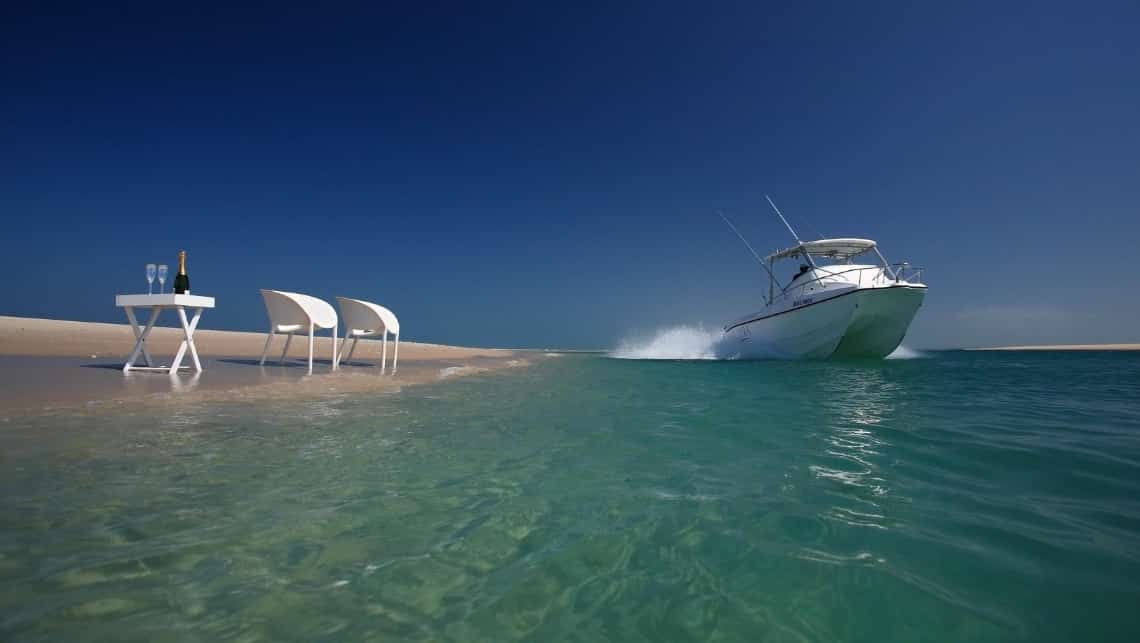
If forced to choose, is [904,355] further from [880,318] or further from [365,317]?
[365,317]

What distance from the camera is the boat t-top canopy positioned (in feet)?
58.0

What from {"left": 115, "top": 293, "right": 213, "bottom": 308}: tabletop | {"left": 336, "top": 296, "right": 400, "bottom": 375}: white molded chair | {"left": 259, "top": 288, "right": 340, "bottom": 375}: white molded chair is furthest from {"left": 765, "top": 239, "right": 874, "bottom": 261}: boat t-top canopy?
{"left": 115, "top": 293, "right": 213, "bottom": 308}: tabletop

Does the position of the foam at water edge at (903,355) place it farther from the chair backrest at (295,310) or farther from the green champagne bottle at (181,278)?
the green champagne bottle at (181,278)

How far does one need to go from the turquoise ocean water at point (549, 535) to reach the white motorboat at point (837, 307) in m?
13.4

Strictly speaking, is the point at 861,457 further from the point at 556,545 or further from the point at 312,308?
→ the point at 312,308

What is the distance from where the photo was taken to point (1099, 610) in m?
1.34

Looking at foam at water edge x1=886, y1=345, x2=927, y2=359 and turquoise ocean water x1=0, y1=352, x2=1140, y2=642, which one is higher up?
foam at water edge x1=886, y1=345, x2=927, y2=359

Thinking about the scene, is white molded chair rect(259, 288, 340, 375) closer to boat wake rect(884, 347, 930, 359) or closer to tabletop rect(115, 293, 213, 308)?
tabletop rect(115, 293, 213, 308)

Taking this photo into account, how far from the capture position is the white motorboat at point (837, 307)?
50.5 feet

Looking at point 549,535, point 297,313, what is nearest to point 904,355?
point 297,313

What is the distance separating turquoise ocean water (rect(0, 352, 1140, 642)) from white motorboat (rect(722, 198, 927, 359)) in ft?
43.8

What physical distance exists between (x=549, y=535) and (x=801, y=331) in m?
18.2

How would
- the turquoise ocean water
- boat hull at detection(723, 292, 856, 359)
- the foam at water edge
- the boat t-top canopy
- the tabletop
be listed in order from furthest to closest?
the foam at water edge, the boat t-top canopy, boat hull at detection(723, 292, 856, 359), the tabletop, the turquoise ocean water

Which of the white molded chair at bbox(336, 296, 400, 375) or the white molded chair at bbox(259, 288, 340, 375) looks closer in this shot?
the white molded chair at bbox(259, 288, 340, 375)
